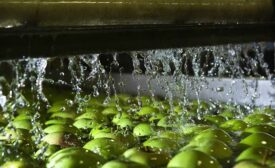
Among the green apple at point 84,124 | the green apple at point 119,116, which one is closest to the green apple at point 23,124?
the green apple at point 84,124

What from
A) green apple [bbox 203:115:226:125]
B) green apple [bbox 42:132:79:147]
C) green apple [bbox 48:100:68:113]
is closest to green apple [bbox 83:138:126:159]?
green apple [bbox 42:132:79:147]

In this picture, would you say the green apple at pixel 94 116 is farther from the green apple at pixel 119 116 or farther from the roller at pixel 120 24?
the roller at pixel 120 24

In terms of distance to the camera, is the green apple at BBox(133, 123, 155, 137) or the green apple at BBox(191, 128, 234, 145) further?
the green apple at BBox(133, 123, 155, 137)

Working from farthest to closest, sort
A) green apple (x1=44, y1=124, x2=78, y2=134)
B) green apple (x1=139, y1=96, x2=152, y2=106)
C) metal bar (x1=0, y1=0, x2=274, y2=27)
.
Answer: green apple (x1=139, y1=96, x2=152, y2=106) → green apple (x1=44, y1=124, x2=78, y2=134) → metal bar (x1=0, y1=0, x2=274, y2=27)

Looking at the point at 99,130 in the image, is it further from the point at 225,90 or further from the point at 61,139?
the point at 225,90

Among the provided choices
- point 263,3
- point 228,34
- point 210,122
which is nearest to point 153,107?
point 210,122

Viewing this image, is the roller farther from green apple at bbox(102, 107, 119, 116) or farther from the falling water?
green apple at bbox(102, 107, 119, 116)

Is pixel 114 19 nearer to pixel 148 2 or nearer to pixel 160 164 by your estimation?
pixel 148 2

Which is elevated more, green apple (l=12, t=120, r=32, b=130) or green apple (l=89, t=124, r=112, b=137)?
green apple (l=12, t=120, r=32, b=130)
